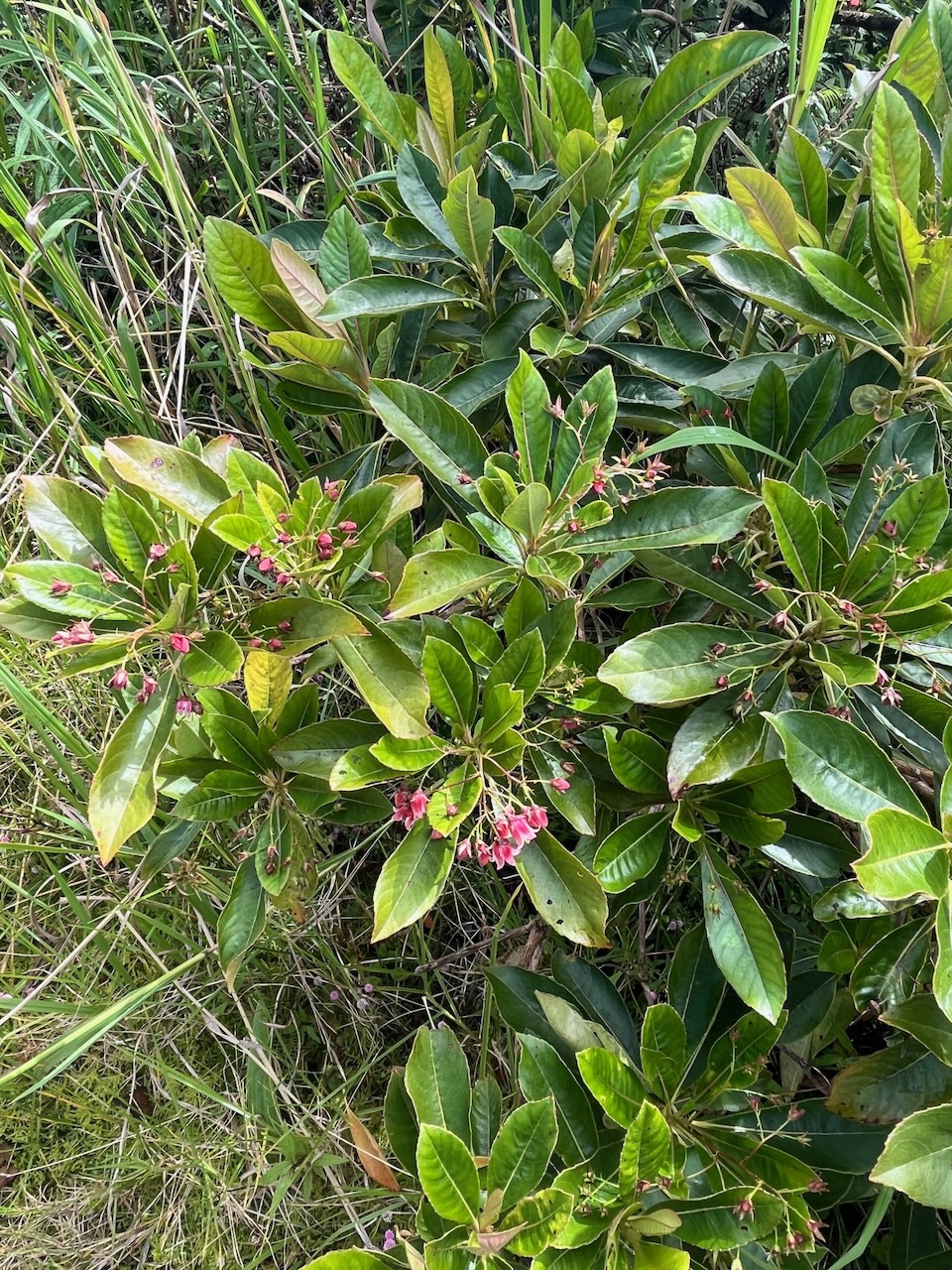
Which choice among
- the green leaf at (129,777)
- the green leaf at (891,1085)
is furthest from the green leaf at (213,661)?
the green leaf at (891,1085)

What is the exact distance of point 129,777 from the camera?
788mm

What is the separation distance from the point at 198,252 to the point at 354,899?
41.5 inches

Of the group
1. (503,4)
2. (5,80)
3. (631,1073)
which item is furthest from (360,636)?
(5,80)

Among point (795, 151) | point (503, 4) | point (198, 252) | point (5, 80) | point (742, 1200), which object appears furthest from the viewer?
point (5, 80)

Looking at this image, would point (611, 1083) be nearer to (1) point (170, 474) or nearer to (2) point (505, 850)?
(2) point (505, 850)

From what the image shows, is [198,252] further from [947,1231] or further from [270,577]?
[947,1231]

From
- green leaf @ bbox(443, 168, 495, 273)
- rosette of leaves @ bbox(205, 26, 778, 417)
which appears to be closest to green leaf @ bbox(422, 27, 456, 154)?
rosette of leaves @ bbox(205, 26, 778, 417)

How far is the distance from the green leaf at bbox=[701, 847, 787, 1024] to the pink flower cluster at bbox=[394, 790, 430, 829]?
310mm

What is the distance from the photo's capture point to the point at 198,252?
1271mm

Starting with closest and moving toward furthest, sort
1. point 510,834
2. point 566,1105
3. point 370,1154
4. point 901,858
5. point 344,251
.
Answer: point 901,858
point 510,834
point 566,1105
point 344,251
point 370,1154

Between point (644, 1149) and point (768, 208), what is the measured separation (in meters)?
0.91

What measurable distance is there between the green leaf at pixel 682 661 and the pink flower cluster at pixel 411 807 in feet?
0.66

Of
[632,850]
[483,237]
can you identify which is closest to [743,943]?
[632,850]

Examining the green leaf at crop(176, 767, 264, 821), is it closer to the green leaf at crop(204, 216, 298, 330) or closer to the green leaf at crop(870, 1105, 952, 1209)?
the green leaf at crop(204, 216, 298, 330)
